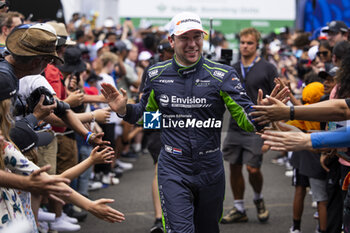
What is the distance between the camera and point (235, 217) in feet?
24.2

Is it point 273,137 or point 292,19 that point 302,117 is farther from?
point 292,19

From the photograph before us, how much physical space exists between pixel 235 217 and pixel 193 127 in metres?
3.07

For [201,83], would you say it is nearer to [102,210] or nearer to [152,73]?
[152,73]

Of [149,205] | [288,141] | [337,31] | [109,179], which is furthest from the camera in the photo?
[109,179]

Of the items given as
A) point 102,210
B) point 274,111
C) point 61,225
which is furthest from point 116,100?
point 61,225

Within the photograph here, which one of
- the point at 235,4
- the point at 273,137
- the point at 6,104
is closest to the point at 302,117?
the point at 273,137

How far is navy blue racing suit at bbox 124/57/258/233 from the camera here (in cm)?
461

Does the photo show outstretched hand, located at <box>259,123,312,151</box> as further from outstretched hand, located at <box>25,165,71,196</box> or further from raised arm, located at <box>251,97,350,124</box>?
outstretched hand, located at <box>25,165,71,196</box>

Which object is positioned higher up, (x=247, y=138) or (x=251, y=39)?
(x=251, y=39)

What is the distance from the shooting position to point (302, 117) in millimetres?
3768

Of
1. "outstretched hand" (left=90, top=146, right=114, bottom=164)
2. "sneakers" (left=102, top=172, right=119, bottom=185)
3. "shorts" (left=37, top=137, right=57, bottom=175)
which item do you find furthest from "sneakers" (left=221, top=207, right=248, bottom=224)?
"outstretched hand" (left=90, top=146, right=114, bottom=164)

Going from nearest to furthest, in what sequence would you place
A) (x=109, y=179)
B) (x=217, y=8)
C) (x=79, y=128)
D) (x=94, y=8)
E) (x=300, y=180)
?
(x=79, y=128)
(x=300, y=180)
(x=109, y=179)
(x=217, y=8)
(x=94, y=8)

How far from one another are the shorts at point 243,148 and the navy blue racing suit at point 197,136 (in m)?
2.52

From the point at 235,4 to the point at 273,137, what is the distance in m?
14.6
